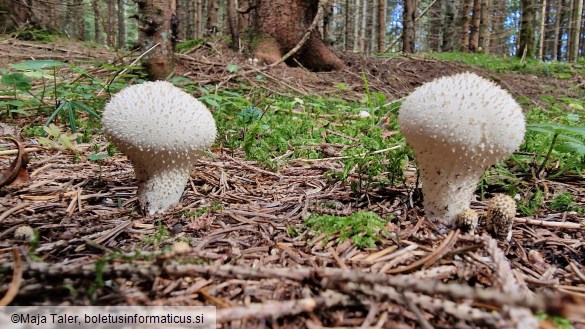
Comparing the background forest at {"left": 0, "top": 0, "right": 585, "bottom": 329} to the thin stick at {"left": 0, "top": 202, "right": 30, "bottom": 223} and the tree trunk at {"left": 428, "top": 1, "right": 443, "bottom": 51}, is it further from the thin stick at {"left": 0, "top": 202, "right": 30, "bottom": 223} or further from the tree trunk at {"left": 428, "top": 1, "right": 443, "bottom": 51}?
the tree trunk at {"left": 428, "top": 1, "right": 443, "bottom": 51}

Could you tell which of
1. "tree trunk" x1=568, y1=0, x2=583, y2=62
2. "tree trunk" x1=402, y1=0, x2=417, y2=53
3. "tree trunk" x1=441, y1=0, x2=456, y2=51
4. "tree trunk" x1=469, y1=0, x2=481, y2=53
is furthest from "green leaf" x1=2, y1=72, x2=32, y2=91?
"tree trunk" x1=568, y1=0, x2=583, y2=62

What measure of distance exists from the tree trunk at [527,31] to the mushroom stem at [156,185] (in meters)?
12.5

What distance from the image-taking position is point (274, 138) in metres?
3.29

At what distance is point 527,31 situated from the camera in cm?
1206

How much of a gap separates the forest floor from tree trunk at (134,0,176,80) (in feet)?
4.27

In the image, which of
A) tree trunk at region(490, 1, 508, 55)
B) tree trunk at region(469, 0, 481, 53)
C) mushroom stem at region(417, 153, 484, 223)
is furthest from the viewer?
tree trunk at region(490, 1, 508, 55)

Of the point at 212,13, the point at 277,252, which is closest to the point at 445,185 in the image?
the point at 277,252

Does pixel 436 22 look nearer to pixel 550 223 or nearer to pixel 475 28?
pixel 475 28

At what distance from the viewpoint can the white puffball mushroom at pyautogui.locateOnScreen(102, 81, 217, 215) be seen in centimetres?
181

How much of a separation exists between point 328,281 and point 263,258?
446mm

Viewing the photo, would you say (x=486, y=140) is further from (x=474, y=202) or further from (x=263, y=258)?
(x=263, y=258)

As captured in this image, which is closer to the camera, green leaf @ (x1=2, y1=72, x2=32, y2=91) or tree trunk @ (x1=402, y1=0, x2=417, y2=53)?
green leaf @ (x1=2, y1=72, x2=32, y2=91)

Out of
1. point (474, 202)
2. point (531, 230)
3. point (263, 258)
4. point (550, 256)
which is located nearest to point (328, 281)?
point (263, 258)

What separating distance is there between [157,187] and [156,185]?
1 centimetres
